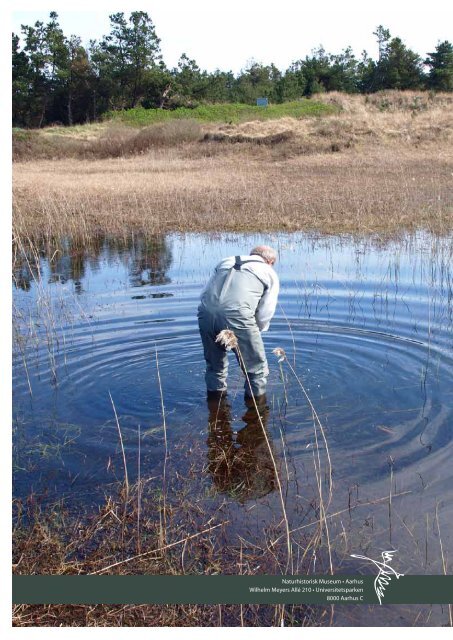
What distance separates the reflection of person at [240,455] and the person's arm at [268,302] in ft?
2.94

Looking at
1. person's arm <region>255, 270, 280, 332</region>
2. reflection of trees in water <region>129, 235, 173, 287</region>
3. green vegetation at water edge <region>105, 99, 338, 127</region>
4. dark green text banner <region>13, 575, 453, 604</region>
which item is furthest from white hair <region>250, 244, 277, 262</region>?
green vegetation at water edge <region>105, 99, 338, 127</region>

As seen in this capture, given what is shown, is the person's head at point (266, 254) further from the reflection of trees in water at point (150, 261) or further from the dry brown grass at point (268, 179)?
the dry brown grass at point (268, 179)

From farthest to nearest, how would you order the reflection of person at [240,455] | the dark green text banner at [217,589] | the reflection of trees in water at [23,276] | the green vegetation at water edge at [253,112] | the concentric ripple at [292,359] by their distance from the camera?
the green vegetation at water edge at [253,112]
the reflection of trees in water at [23,276]
the concentric ripple at [292,359]
the reflection of person at [240,455]
the dark green text banner at [217,589]

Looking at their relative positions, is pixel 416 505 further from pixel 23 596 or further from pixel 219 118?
pixel 219 118

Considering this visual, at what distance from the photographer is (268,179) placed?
21141 mm

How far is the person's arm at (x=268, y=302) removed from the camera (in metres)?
6.00

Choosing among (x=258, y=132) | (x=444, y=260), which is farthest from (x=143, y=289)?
(x=258, y=132)

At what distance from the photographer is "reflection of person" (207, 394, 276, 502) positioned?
5191 mm

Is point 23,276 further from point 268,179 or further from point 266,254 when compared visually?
point 268,179

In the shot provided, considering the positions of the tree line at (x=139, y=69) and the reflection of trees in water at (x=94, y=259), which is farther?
the reflection of trees in water at (x=94, y=259)

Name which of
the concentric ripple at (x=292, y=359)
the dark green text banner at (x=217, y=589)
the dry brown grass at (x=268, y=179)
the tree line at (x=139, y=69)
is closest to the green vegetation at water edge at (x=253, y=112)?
the dry brown grass at (x=268, y=179)

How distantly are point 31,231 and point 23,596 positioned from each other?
40.7 feet

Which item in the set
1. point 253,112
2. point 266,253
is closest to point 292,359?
point 266,253

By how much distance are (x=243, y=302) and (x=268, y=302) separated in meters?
0.32
